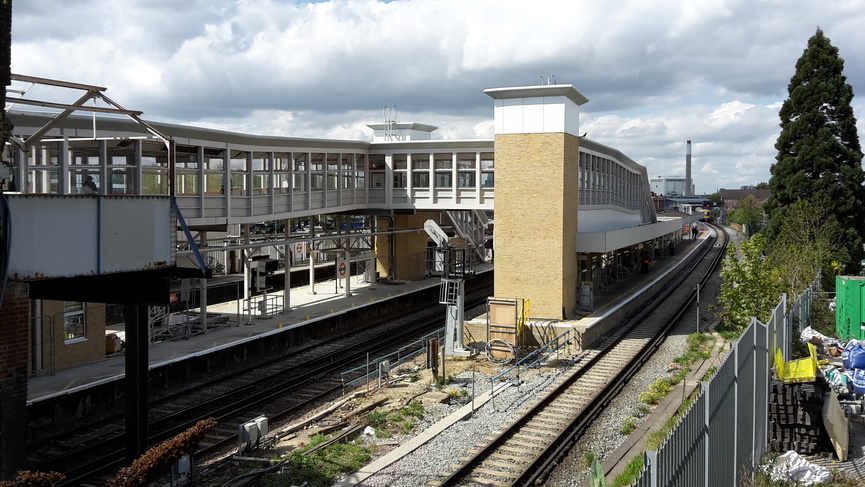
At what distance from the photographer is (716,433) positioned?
6805 millimetres

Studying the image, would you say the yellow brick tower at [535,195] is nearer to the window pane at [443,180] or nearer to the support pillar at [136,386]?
the window pane at [443,180]

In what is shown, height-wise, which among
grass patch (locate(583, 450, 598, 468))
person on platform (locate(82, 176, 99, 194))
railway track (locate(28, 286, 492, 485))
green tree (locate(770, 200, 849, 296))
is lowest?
railway track (locate(28, 286, 492, 485))

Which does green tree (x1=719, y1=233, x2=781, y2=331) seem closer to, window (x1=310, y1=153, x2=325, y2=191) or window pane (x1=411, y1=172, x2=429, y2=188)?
window pane (x1=411, y1=172, x2=429, y2=188)

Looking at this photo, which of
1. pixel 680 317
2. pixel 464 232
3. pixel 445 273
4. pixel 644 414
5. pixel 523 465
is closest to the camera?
pixel 523 465

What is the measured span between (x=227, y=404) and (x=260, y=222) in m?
9.83

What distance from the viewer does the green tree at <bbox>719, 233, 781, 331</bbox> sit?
1958 cm

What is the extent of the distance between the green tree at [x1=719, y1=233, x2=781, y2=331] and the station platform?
369cm

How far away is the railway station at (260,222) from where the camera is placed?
25.3ft

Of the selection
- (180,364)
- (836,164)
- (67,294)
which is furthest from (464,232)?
(67,294)

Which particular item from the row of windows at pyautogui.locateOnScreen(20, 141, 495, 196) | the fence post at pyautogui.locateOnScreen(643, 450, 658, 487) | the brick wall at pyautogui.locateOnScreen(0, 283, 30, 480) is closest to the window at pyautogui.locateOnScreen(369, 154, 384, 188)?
the row of windows at pyautogui.locateOnScreen(20, 141, 495, 196)

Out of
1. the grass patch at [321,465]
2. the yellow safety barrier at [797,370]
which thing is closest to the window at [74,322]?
the grass patch at [321,465]

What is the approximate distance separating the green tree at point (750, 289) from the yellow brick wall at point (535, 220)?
15.1 ft

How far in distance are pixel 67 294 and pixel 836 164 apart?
99.9ft

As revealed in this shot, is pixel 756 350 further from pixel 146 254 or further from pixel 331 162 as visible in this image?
pixel 331 162
